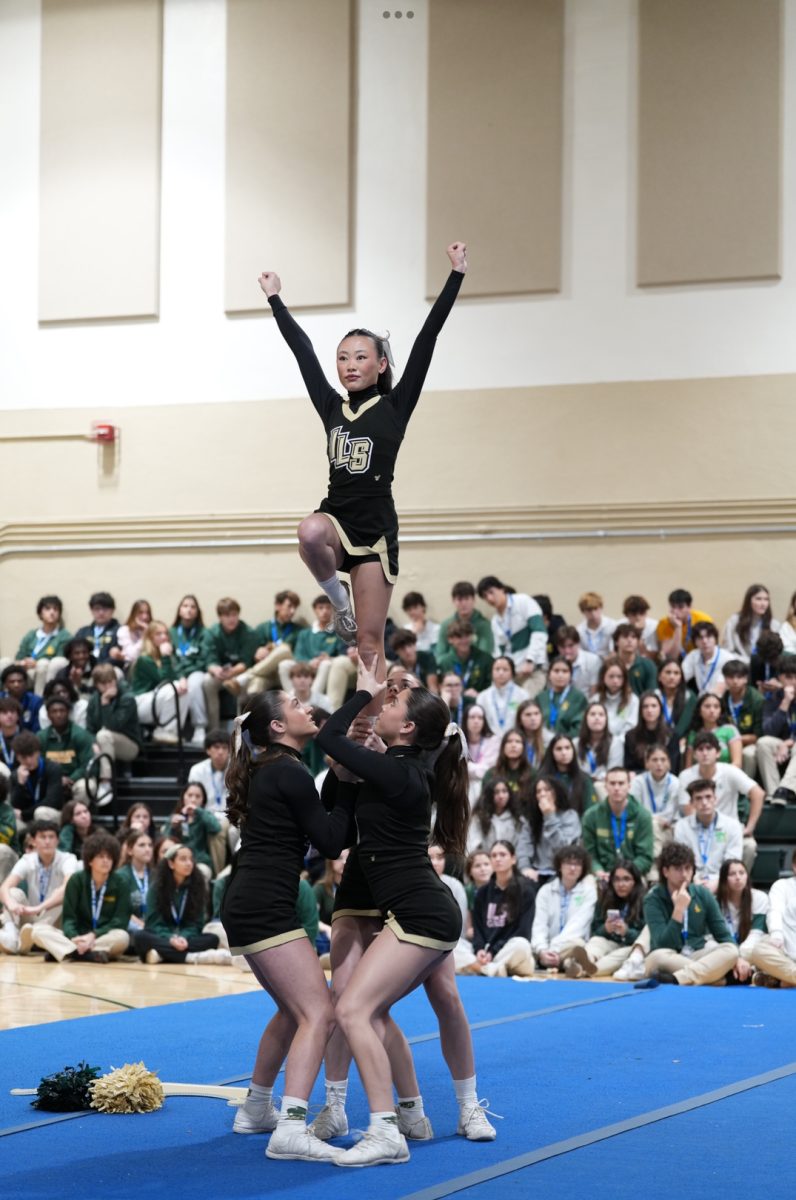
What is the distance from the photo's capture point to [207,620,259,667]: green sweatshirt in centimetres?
1405

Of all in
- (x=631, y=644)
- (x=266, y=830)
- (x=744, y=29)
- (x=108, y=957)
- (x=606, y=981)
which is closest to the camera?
(x=266, y=830)

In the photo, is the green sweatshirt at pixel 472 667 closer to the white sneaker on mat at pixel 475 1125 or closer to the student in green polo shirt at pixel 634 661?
the student in green polo shirt at pixel 634 661

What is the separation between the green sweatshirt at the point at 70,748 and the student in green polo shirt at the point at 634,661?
4.47m

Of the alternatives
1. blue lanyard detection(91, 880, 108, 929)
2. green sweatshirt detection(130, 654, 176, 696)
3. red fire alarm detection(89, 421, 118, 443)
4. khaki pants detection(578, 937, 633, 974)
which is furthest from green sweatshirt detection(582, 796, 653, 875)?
red fire alarm detection(89, 421, 118, 443)

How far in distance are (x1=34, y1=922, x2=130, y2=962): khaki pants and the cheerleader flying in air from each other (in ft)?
18.5

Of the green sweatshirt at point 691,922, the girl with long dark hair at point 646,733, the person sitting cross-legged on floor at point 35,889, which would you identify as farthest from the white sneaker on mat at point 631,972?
the person sitting cross-legged on floor at point 35,889

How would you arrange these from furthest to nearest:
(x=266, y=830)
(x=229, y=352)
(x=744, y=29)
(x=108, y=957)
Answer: (x=229, y=352) → (x=744, y=29) → (x=108, y=957) → (x=266, y=830)

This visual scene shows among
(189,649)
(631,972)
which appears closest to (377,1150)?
(631,972)

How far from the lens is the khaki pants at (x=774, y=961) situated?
9.17 metres

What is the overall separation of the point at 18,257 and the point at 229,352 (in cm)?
258

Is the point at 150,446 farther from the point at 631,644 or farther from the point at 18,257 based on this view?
the point at 631,644

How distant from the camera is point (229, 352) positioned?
15422 mm

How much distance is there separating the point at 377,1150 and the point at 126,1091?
3.84ft

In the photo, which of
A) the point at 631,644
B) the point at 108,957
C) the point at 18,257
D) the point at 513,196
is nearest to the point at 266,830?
the point at 108,957
